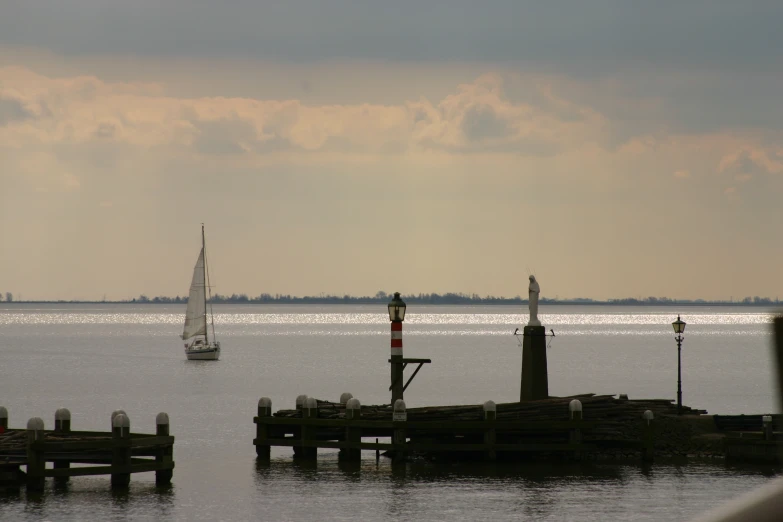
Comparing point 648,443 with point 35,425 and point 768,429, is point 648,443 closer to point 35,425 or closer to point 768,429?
point 768,429

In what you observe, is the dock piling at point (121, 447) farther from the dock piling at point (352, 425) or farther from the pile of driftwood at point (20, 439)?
the dock piling at point (352, 425)

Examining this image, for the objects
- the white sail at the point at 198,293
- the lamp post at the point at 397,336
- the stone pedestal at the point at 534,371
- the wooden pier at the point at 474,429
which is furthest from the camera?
the white sail at the point at 198,293

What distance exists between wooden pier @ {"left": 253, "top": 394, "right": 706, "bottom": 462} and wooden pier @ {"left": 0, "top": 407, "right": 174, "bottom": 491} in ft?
19.0

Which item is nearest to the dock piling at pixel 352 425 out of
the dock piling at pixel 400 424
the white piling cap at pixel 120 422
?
the dock piling at pixel 400 424

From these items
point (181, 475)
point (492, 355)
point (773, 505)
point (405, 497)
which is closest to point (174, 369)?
point (492, 355)

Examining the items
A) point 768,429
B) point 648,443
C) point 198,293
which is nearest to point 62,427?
point 648,443

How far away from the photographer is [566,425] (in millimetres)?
34875

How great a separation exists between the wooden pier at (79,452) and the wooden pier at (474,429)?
5.79 m

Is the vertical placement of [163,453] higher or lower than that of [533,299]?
lower

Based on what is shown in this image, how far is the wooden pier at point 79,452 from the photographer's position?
27984mm

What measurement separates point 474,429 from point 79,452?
11733mm

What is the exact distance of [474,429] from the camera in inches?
1359

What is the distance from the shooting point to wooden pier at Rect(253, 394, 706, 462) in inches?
1358

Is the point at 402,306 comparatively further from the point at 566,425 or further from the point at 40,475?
the point at 40,475
